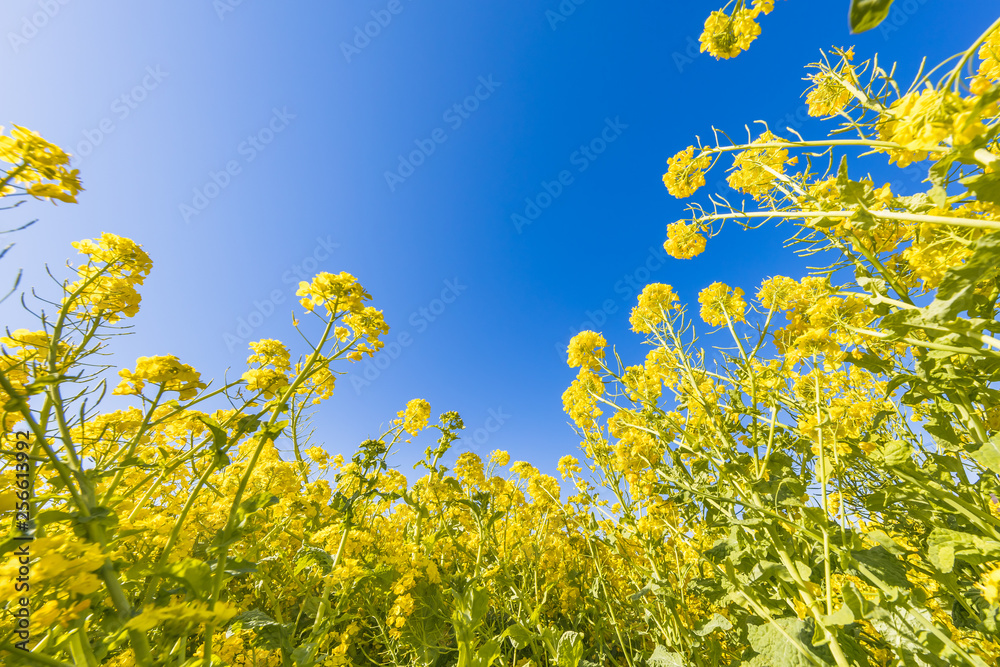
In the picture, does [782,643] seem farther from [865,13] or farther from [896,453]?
[865,13]

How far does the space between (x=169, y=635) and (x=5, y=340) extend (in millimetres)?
1405

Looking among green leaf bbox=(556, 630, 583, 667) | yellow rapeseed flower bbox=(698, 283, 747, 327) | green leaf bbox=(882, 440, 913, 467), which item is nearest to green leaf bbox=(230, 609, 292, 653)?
green leaf bbox=(556, 630, 583, 667)

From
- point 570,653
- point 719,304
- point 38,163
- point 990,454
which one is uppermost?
point 719,304

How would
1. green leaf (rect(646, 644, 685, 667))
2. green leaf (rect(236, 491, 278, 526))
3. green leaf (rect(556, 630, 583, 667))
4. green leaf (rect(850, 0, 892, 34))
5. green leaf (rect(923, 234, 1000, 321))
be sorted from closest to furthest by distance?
1. green leaf (rect(850, 0, 892, 34))
2. green leaf (rect(923, 234, 1000, 321))
3. green leaf (rect(236, 491, 278, 526))
4. green leaf (rect(556, 630, 583, 667))
5. green leaf (rect(646, 644, 685, 667))

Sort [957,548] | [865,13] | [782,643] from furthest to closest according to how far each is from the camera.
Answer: [782,643], [957,548], [865,13]

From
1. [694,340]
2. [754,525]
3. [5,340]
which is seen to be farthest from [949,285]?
[5,340]

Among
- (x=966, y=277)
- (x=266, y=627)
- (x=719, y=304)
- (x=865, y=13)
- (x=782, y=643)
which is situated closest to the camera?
(x=865, y=13)

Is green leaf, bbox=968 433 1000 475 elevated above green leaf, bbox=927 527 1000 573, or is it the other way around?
green leaf, bbox=968 433 1000 475

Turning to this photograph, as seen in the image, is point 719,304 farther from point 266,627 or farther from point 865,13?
point 266,627

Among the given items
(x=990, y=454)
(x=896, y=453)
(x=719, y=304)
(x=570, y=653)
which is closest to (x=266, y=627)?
(x=570, y=653)

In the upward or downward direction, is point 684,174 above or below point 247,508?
above

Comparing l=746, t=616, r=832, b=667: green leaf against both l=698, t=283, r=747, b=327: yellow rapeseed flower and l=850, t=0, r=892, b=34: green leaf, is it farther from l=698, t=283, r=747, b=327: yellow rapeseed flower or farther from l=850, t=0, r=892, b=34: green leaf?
l=850, t=0, r=892, b=34: green leaf

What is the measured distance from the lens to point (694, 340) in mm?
2088

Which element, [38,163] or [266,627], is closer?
[38,163]
